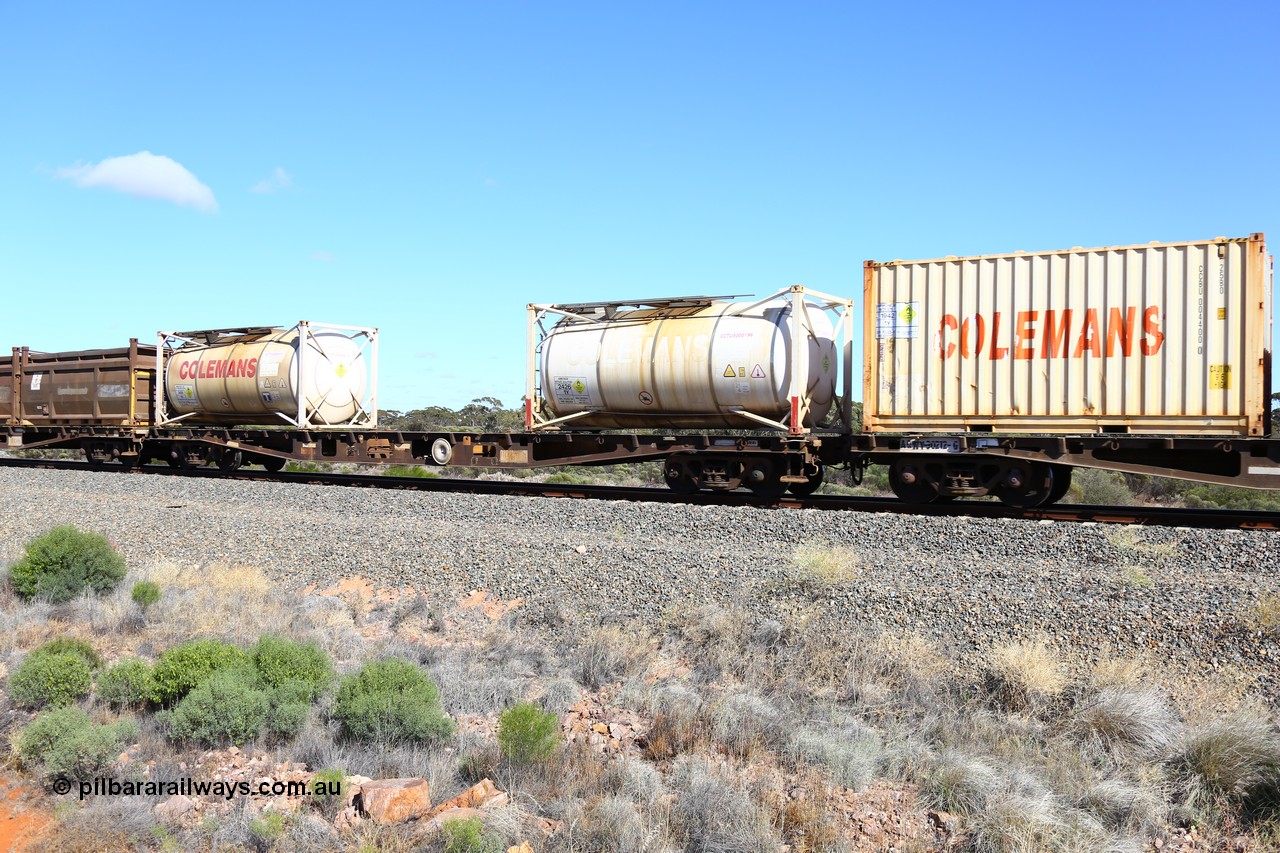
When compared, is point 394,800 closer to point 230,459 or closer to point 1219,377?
point 1219,377

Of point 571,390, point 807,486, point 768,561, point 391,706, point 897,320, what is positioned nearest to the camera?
point 391,706

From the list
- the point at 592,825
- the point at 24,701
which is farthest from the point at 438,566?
the point at 592,825

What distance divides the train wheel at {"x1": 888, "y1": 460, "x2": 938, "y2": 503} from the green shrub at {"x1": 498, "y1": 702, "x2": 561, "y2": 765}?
29.4ft

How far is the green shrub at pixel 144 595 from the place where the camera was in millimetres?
9180

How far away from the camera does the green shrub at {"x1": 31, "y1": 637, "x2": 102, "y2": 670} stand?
695 centimetres

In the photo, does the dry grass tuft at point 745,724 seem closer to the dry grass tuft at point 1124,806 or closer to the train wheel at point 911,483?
the dry grass tuft at point 1124,806

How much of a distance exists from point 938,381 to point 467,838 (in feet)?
35.0

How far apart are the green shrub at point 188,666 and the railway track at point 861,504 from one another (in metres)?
8.23

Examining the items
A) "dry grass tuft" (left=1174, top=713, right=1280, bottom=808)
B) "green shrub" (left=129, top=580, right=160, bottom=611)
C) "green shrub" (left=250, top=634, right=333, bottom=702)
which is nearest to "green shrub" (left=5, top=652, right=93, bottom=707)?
"green shrub" (left=250, top=634, right=333, bottom=702)

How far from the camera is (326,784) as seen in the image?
5223 mm

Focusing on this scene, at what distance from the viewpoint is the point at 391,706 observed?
6004 millimetres

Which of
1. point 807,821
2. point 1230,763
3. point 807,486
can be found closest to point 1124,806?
point 1230,763

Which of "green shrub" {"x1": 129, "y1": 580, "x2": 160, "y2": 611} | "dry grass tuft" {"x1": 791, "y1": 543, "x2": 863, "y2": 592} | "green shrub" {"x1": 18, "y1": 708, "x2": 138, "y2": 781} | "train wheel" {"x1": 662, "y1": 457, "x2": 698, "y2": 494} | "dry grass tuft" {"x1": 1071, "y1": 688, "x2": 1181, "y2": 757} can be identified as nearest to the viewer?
"green shrub" {"x1": 18, "y1": 708, "x2": 138, "y2": 781}

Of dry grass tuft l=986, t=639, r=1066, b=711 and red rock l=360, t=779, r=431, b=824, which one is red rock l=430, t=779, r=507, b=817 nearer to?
red rock l=360, t=779, r=431, b=824
